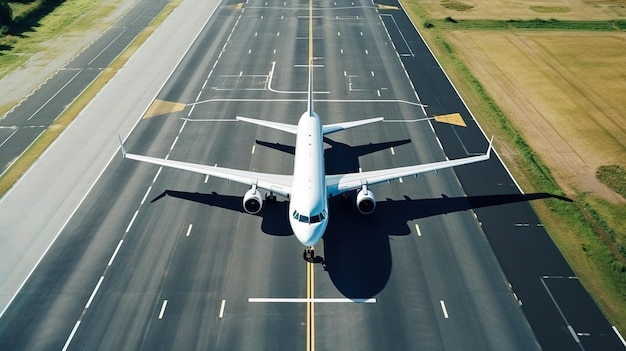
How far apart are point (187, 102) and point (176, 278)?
1444 inches

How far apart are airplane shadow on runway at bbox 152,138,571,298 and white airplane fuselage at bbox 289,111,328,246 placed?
487 cm

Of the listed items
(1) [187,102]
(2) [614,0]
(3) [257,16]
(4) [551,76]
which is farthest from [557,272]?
(2) [614,0]

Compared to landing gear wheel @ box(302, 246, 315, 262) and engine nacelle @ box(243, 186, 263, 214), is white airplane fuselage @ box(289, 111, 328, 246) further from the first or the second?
engine nacelle @ box(243, 186, 263, 214)

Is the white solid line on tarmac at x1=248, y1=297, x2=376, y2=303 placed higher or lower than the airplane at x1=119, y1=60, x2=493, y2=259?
lower

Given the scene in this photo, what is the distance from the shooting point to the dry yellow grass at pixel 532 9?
10462 cm

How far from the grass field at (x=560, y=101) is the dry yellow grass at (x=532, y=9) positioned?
24 centimetres

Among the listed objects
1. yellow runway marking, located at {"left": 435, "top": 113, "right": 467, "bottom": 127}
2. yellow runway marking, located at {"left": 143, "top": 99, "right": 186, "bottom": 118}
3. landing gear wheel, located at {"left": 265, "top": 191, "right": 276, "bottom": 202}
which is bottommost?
landing gear wheel, located at {"left": 265, "top": 191, "right": 276, "bottom": 202}

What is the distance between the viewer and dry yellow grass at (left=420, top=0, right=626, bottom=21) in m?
105

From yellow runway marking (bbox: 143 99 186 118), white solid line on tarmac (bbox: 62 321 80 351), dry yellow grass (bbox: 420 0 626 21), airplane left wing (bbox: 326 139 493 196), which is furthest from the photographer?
dry yellow grass (bbox: 420 0 626 21)

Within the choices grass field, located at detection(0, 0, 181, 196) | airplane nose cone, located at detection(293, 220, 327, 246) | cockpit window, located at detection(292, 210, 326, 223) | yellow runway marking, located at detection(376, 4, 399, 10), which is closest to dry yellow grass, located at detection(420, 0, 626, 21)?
yellow runway marking, located at detection(376, 4, 399, 10)

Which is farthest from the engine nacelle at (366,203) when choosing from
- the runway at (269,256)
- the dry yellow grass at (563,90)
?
the dry yellow grass at (563,90)

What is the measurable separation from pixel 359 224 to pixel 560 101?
4498 centimetres

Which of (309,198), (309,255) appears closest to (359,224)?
(309,255)

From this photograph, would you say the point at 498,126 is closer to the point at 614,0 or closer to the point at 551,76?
the point at 551,76
